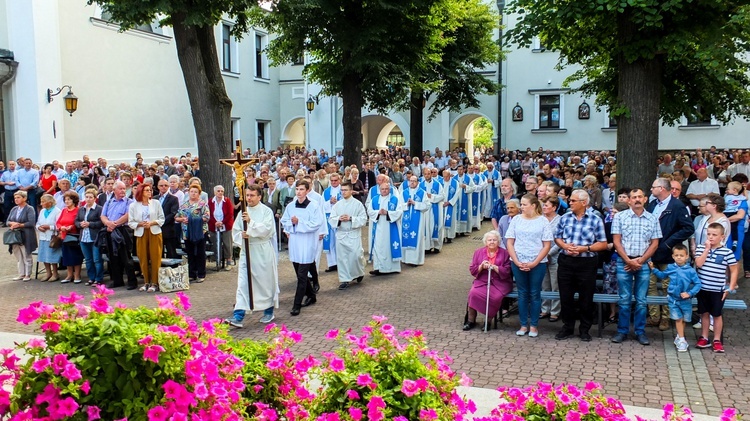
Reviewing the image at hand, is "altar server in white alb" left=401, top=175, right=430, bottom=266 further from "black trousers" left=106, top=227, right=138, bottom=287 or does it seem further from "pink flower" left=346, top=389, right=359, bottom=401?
"pink flower" left=346, top=389, right=359, bottom=401

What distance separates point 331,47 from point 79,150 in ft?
34.9

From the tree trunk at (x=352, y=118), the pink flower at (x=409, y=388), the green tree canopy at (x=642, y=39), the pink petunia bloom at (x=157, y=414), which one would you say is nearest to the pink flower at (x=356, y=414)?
the pink flower at (x=409, y=388)

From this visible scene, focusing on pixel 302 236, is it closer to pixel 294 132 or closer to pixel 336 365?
pixel 336 365

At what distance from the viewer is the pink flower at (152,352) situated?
10.7 feet

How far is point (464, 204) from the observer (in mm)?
18281

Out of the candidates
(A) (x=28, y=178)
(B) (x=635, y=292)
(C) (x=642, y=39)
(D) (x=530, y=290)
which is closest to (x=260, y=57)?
(A) (x=28, y=178)

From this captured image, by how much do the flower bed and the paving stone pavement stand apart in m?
2.97

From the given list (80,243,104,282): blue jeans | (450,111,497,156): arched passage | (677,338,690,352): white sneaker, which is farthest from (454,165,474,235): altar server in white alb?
(450,111,497,156): arched passage

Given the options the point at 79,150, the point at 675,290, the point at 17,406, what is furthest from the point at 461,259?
the point at 79,150

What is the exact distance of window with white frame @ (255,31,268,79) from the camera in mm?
34938

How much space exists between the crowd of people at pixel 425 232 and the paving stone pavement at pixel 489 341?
0.31 m

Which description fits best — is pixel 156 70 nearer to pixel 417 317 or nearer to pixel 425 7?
pixel 425 7

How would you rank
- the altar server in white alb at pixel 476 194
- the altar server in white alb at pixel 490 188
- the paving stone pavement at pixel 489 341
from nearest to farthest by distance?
the paving stone pavement at pixel 489 341 → the altar server in white alb at pixel 476 194 → the altar server in white alb at pixel 490 188

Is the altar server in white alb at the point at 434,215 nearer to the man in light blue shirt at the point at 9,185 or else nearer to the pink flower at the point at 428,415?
the pink flower at the point at 428,415
